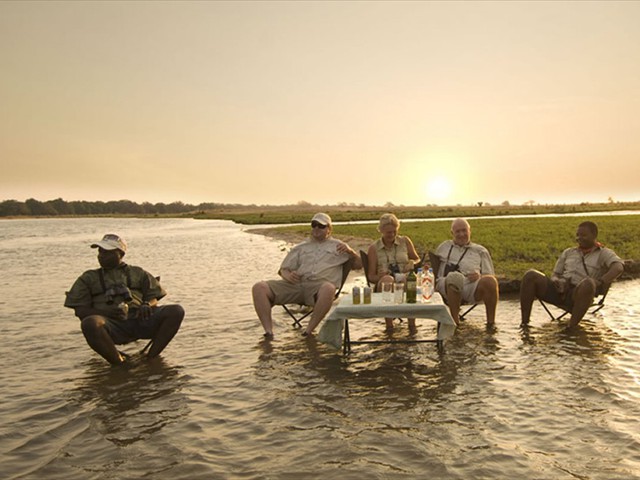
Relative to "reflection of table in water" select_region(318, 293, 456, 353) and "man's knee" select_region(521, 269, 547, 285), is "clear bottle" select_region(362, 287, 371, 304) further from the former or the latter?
"man's knee" select_region(521, 269, 547, 285)

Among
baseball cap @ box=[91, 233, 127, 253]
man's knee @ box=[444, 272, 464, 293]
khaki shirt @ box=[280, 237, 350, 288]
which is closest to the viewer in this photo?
baseball cap @ box=[91, 233, 127, 253]

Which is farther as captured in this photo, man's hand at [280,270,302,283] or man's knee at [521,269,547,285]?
man's knee at [521,269,547,285]

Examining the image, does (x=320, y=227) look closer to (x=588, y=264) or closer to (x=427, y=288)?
(x=427, y=288)

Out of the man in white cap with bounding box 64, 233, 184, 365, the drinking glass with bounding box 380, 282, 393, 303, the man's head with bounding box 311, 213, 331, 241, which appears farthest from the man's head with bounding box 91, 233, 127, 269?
the drinking glass with bounding box 380, 282, 393, 303

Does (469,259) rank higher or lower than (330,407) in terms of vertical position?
higher

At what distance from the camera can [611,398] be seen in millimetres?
5125

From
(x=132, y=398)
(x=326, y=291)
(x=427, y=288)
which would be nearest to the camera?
(x=132, y=398)

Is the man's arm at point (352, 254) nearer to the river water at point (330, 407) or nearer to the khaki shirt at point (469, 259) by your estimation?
the river water at point (330, 407)

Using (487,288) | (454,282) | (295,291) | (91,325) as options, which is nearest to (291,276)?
(295,291)

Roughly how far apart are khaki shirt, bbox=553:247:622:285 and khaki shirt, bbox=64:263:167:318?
19.2 feet

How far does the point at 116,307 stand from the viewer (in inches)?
251

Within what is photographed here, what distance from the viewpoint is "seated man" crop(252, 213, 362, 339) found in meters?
7.99

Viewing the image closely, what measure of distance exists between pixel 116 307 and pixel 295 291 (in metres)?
2.62

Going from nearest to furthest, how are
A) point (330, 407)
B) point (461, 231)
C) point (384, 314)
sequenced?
point (330, 407), point (384, 314), point (461, 231)
